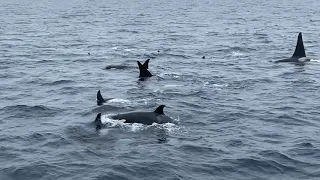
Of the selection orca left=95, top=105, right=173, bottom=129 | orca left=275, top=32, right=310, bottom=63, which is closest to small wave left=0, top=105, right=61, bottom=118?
orca left=95, top=105, right=173, bottom=129

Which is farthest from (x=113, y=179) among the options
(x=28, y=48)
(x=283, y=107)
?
(x=28, y=48)

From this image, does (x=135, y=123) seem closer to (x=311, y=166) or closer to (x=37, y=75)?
(x=311, y=166)

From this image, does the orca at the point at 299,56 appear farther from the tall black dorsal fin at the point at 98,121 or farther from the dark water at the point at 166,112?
the tall black dorsal fin at the point at 98,121

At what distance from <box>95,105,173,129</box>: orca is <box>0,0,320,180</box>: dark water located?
529 millimetres

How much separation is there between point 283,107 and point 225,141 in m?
7.44

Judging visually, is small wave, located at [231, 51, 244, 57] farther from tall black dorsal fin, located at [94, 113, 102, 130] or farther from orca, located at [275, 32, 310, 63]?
tall black dorsal fin, located at [94, 113, 102, 130]

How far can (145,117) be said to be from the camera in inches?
980

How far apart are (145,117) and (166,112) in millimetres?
2391

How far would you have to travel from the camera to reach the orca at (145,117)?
24.7 m

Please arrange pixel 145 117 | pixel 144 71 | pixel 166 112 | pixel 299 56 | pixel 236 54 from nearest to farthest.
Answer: pixel 145 117
pixel 166 112
pixel 144 71
pixel 299 56
pixel 236 54

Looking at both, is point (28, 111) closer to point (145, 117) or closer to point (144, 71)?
point (145, 117)

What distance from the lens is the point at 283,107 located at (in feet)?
93.5

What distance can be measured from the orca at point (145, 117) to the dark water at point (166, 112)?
53 cm

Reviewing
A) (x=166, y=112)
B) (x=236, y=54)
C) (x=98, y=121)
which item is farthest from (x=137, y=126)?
(x=236, y=54)
